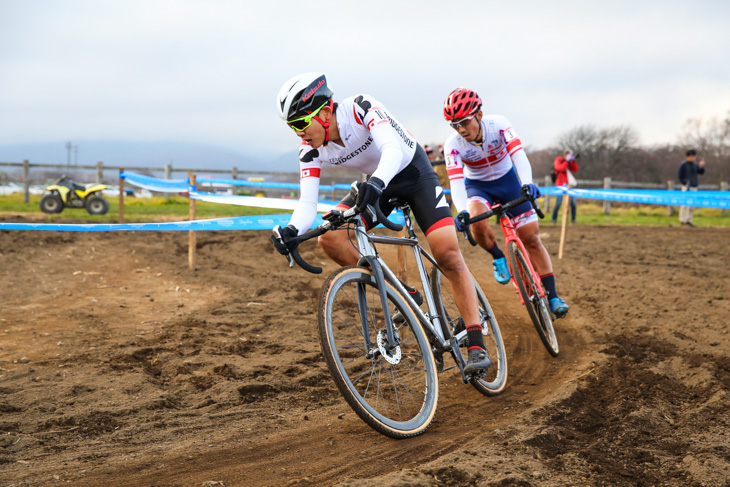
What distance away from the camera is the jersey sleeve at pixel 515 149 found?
19.2 feet

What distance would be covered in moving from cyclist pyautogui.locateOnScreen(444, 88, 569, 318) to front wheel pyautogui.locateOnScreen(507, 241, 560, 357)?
19cm

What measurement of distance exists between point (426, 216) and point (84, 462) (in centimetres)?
262

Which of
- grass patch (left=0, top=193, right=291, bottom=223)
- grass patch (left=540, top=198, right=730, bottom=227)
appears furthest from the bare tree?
grass patch (left=0, top=193, right=291, bottom=223)

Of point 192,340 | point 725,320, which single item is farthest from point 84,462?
point 725,320

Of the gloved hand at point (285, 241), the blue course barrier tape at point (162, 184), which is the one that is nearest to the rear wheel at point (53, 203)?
the blue course barrier tape at point (162, 184)

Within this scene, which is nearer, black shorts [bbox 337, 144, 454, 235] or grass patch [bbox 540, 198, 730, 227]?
black shorts [bbox 337, 144, 454, 235]

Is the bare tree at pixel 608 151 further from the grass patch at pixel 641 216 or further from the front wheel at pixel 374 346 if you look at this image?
the front wheel at pixel 374 346

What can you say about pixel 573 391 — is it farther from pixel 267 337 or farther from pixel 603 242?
pixel 603 242

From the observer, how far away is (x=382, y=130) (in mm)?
3893

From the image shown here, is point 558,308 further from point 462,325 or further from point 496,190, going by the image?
point 462,325

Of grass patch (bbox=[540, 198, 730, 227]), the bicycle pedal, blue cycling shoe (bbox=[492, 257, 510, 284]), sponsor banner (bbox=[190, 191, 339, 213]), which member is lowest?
the bicycle pedal

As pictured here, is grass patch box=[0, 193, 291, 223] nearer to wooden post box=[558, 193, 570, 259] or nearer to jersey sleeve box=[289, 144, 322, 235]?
wooden post box=[558, 193, 570, 259]

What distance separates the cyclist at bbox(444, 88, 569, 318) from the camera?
570 centimetres

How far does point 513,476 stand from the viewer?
9.48 ft
